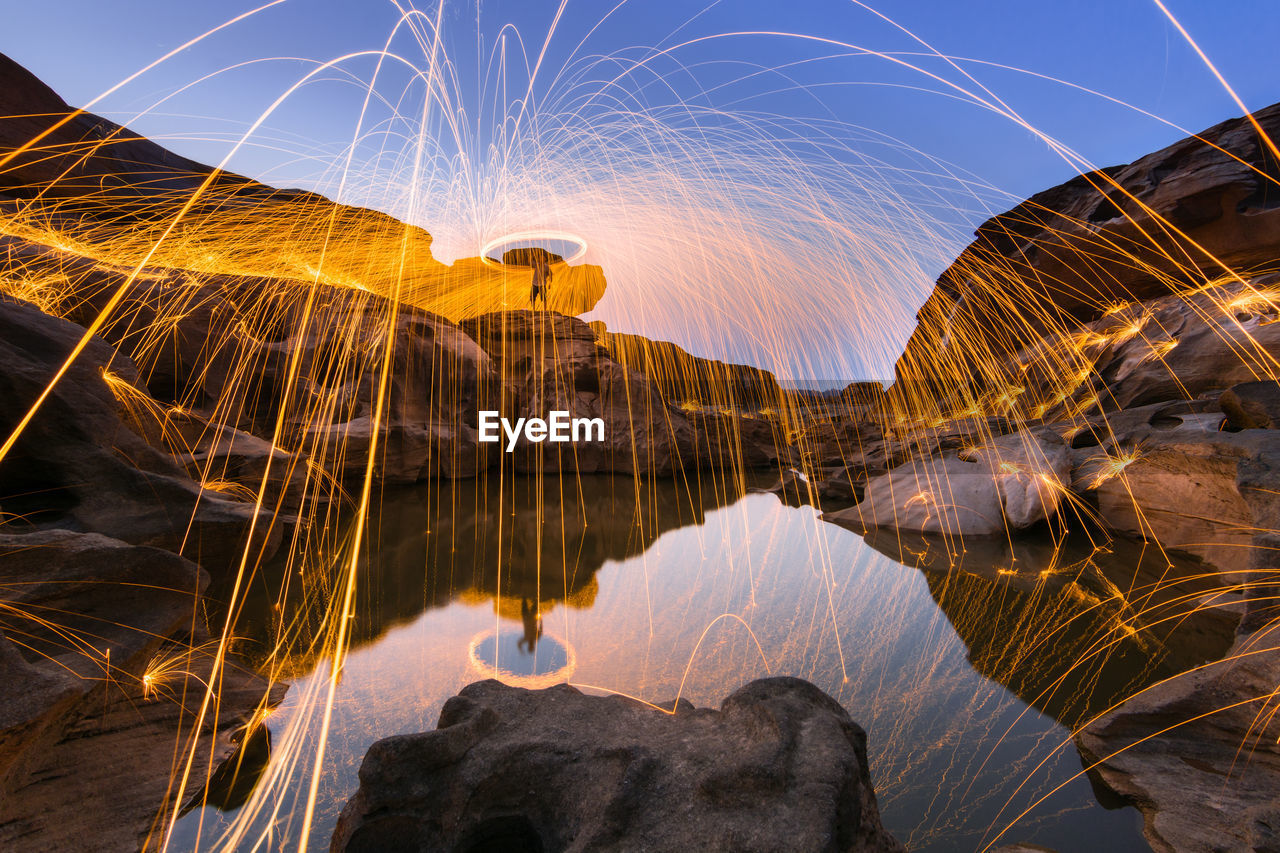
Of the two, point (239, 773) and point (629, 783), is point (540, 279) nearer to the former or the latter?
point (239, 773)

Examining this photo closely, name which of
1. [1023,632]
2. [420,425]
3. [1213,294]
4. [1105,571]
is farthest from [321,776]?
[1213,294]

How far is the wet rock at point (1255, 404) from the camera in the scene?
13.7ft

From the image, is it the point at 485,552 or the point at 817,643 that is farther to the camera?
the point at 485,552

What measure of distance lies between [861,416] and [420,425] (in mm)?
17013

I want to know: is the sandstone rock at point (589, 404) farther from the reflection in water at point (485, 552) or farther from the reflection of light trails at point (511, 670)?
the reflection of light trails at point (511, 670)

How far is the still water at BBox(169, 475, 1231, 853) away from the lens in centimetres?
182

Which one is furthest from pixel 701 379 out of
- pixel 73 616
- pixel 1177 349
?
pixel 73 616

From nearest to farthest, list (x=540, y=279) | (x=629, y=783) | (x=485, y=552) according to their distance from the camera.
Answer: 1. (x=629, y=783)
2. (x=485, y=552)
3. (x=540, y=279)

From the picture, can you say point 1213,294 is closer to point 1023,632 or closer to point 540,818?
point 1023,632

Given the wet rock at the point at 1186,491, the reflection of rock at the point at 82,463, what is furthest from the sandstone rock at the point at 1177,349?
the reflection of rock at the point at 82,463

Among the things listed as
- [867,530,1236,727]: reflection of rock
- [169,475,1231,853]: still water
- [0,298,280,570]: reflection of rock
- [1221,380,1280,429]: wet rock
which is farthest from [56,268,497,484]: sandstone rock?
[1221,380,1280,429]: wet rock

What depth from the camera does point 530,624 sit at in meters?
3.28

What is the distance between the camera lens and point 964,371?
17.4 m

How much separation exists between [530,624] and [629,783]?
2.23 m
